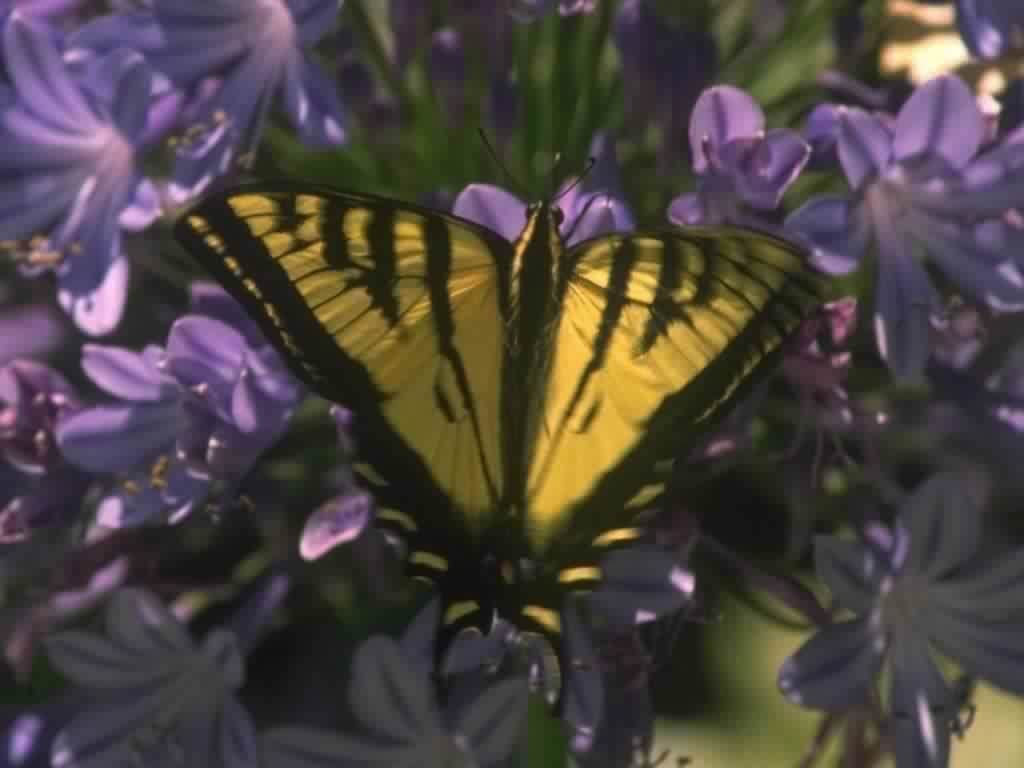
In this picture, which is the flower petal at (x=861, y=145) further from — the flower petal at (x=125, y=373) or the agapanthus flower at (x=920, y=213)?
the flower petal at (x=125, y=373)

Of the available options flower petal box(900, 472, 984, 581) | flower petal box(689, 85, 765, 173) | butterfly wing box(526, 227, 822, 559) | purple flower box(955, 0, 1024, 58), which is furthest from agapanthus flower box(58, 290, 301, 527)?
purple flower box(955, 0, 1024, 58)

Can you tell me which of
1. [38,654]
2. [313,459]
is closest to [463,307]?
[313,459]

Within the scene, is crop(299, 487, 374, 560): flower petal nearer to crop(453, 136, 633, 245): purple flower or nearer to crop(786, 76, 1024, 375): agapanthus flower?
crop(453, 136, 633, 245): purple flower

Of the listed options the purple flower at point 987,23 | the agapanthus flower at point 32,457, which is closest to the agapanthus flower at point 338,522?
the agapanthus flower at point 32,457

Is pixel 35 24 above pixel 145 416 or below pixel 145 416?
above

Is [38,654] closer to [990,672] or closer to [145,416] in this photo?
[145,416]

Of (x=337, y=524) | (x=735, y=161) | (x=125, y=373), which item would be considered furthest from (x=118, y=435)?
(x=735, y=161)

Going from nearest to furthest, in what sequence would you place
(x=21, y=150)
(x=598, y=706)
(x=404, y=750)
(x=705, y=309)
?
(x=705, y=309) → (x=598, y=706) → (x=404, y=750) → (x=21, y=150)

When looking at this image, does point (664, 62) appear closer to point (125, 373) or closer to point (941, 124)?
point (941, 124)
